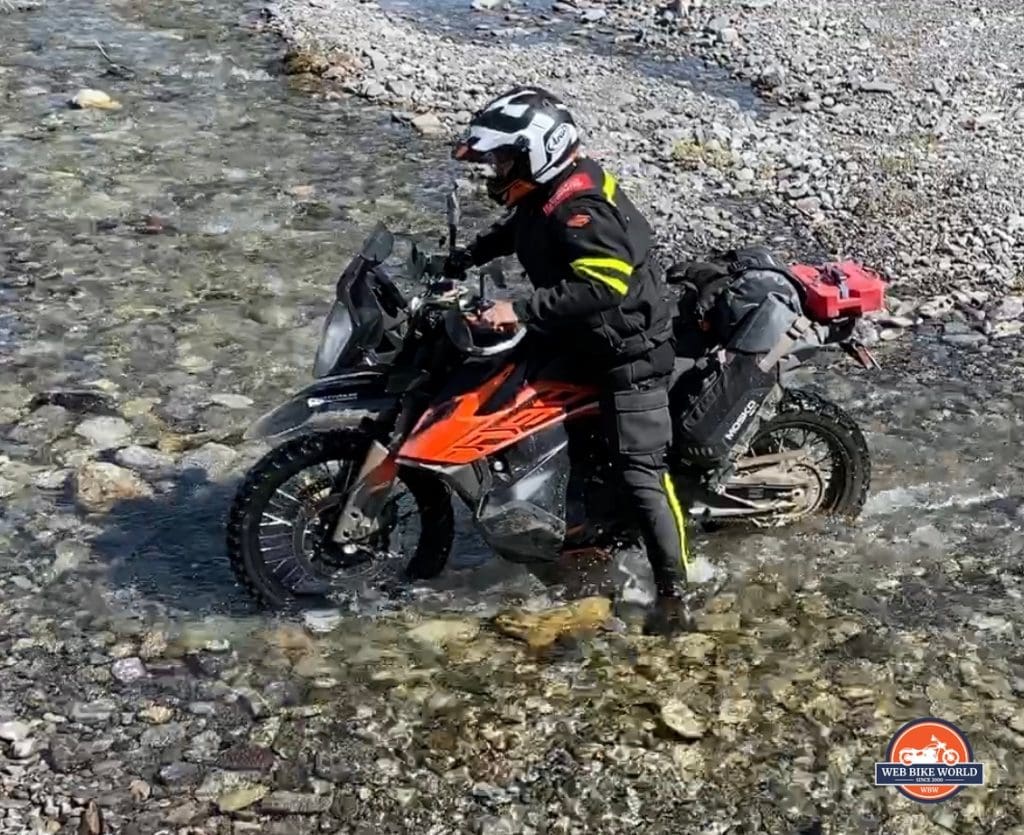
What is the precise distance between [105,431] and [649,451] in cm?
384

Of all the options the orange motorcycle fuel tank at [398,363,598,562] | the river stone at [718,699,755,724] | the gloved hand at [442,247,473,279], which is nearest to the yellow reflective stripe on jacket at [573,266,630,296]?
the orange motorcycle fuel tank at [398,363,598,562]

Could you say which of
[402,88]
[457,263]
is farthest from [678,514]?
[402,88]

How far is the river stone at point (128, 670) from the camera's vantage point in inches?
240

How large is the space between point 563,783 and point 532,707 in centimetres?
54

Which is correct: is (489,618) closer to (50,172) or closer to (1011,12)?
(50,172)

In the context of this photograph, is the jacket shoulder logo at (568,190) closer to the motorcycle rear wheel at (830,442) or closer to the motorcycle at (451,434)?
the motorcycle at (451,434)

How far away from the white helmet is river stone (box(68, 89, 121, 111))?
10451 mm

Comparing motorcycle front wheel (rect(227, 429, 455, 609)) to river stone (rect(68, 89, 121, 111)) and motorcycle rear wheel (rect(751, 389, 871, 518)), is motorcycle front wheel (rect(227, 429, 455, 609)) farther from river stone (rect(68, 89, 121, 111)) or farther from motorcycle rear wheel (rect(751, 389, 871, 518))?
river stone (rect(68, 89, 121, 111))

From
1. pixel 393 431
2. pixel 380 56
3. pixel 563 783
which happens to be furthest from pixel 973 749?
pixel 380 56

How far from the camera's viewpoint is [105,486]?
768cm

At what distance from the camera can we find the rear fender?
607 centimetres

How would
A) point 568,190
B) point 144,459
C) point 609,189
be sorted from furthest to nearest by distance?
point 144,459 → point 609,189 → point 568,190

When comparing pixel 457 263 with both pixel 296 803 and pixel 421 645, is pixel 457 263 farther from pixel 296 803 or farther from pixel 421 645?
pixel 296 803

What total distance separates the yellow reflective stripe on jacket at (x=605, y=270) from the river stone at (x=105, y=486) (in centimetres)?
324
